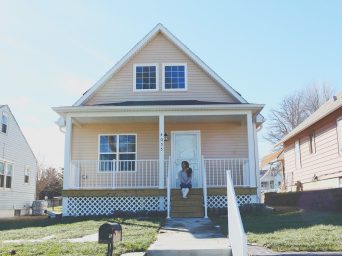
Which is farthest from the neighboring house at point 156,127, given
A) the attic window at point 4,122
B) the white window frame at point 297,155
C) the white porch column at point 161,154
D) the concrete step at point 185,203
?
the attic window at point 4,122

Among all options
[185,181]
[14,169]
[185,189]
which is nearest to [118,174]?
[185,181]

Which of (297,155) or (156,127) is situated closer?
(156,127)

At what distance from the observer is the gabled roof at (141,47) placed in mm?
15625

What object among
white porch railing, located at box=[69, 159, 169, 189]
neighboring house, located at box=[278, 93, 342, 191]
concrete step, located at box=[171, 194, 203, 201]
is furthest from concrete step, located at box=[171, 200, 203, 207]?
neighboring house, located at box=[278, 93, 342, 191]

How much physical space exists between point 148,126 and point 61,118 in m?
3.40

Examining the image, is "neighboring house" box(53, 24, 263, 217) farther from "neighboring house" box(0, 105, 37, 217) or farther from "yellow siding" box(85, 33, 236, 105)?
"neighboring house" box(0, 105, 37, 217)

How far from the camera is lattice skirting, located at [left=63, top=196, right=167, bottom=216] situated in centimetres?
1338

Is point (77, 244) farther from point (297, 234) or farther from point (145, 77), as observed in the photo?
point (145, 77)

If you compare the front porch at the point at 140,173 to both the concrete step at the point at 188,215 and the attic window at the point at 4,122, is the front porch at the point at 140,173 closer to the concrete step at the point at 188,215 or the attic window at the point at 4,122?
the concrete step at the point at 188,215

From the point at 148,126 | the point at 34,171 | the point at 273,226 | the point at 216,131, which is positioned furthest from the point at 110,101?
the point at 34,171

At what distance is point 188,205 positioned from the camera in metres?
12.4

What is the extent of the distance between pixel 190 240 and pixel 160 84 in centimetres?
924

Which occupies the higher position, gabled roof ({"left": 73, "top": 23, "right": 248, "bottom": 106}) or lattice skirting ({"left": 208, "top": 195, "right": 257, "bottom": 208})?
gabled roof ({"left": 73, "top": 23, "right": 248, "bottom": 106})

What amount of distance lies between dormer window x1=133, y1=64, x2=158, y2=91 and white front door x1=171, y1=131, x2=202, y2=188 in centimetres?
211
